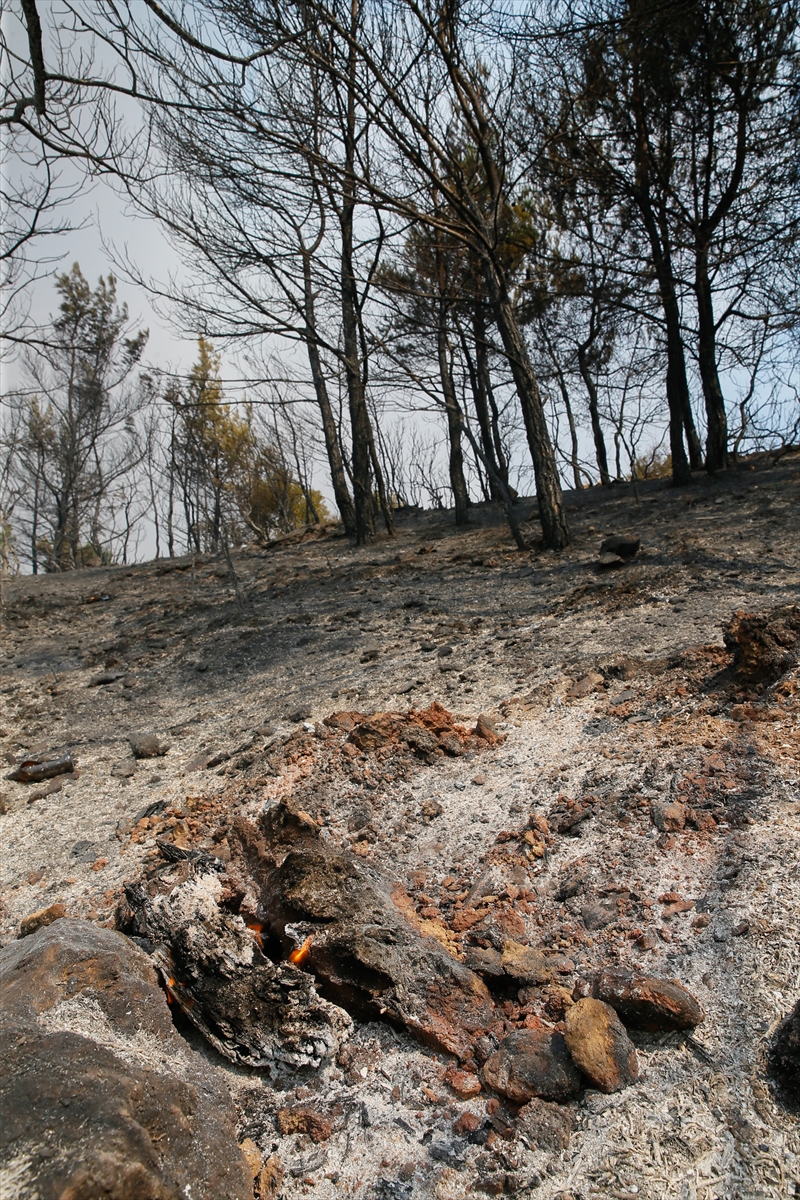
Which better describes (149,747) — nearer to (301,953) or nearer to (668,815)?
(301,953)

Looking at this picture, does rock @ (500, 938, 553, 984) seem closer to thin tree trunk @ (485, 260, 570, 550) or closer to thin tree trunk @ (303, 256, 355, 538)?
thin tree trunk @ (485, 260, 570, 550)

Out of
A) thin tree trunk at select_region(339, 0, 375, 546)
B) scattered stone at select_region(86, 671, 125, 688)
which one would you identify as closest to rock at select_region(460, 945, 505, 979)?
scattered stone at select_region(86, 671, 125, 688)

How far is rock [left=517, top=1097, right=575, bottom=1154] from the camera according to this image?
57.2 inches

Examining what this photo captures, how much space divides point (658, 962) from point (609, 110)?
31.9 feet

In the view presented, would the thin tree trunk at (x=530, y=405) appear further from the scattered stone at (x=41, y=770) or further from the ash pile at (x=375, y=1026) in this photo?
the ash pile at (x=375, y=1026)

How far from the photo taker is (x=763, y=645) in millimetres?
3014

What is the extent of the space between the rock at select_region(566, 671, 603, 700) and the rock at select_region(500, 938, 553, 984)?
5.55ft

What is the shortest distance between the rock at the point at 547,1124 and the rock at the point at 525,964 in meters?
0.36

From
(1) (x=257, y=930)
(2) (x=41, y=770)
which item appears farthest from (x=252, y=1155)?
(2) (x=41, y=770)

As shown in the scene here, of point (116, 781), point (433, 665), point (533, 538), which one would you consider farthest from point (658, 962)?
point (533, 538)

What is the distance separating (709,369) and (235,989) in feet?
33.4

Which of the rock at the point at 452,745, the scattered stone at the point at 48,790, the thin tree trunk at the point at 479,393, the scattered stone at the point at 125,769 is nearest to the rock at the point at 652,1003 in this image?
the rock at the point at 452,745

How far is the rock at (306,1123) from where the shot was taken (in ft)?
5.12

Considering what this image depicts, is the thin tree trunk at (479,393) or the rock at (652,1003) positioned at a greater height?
the thin tree trunk at (479,393)
